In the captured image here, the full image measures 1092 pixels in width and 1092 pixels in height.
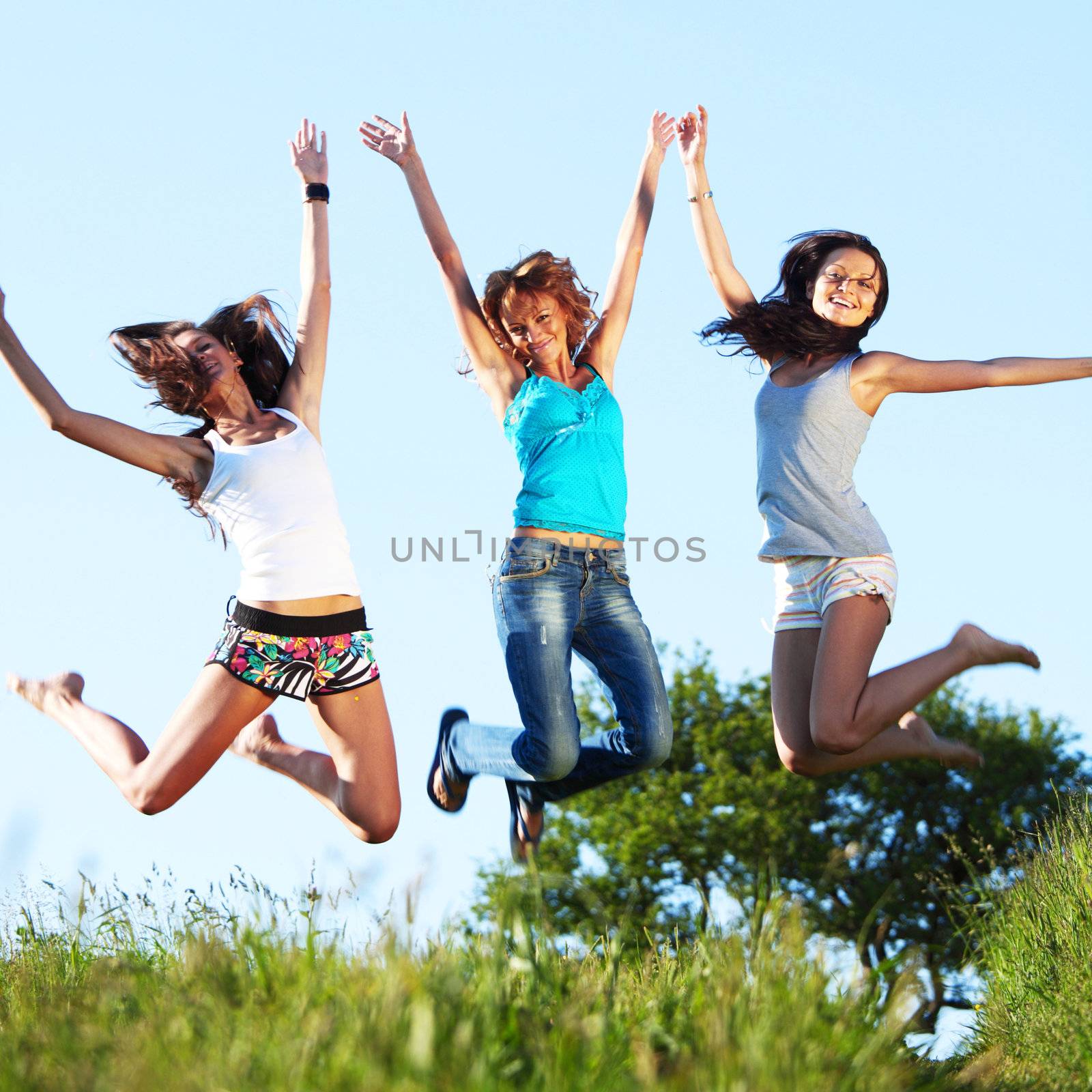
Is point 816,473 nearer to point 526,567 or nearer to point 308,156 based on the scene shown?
point 526,567

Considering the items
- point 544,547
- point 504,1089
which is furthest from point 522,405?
point 504,1089

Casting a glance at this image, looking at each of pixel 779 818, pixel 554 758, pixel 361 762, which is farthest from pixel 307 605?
pixel 779 818

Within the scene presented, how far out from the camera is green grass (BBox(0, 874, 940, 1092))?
3.41m

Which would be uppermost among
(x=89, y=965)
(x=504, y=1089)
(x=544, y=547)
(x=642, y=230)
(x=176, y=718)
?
(x=642, y=230)

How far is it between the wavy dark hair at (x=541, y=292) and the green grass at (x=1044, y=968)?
3.49 m

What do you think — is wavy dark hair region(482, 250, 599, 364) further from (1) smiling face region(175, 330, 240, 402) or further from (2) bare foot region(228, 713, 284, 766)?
(2) bare foot region(228, 713, 284, 766)

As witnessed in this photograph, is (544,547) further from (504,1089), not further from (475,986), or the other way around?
(504,1089)

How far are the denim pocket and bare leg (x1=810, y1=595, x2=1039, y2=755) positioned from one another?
4.33ft

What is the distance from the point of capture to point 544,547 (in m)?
6.24

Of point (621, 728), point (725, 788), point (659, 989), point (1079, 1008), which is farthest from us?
point (725, 788)

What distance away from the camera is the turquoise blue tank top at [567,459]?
629 cm

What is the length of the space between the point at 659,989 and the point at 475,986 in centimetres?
113

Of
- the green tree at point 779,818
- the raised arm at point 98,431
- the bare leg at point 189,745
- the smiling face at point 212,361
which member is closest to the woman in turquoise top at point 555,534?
the smiling face at point 212,361

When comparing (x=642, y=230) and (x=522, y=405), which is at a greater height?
(x=642, y=230)
